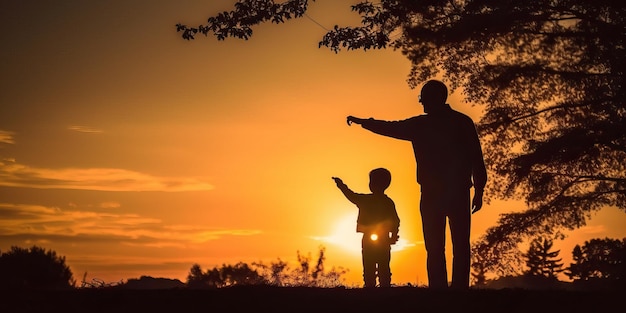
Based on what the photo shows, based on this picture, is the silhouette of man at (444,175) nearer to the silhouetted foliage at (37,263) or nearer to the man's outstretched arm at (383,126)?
the man's outstretched arm at (383,126)

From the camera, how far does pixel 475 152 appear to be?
12.2m

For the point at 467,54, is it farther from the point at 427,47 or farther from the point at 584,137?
the point at 584,137

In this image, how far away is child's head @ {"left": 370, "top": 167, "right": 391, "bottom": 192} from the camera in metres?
14.9

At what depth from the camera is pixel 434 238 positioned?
12195 millimetres

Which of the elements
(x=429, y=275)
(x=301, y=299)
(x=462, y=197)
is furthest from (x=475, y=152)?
(x=301, y=299)

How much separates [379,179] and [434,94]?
2968mm

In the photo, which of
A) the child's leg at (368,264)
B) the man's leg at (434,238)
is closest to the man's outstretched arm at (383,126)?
the man's leg at (434,238)

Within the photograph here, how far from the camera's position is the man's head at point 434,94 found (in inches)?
481

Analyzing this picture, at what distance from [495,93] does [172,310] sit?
58.6 ft

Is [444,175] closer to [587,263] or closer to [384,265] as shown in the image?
[384,265]

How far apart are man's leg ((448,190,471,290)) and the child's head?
9.35 feet

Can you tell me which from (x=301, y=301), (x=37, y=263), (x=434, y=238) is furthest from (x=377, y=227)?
(x=37, y=263)

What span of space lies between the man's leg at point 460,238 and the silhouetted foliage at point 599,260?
43.8ft

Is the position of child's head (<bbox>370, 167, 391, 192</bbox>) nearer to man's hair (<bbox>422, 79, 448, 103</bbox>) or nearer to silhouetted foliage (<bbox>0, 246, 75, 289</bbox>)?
man's hair (<bbox>422, 79, 448, 103</bbox>)
